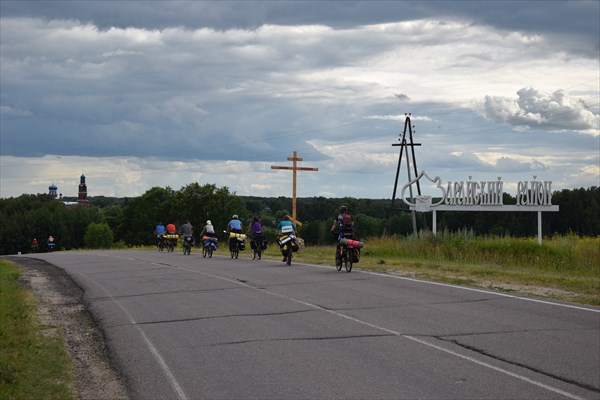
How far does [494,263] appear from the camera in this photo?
26125mm

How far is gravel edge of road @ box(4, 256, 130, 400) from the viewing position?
9.12 metres

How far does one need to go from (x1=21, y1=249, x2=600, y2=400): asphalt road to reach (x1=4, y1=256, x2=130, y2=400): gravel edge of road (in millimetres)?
231

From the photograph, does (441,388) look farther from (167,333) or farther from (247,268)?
(247,268)

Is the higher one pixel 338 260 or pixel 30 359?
pixel 338 260

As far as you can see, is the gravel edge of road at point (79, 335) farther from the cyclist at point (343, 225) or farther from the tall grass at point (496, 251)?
the tall grass at point (496, 251)

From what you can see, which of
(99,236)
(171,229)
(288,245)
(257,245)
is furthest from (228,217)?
(288,245)

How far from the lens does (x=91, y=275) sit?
2528 cm

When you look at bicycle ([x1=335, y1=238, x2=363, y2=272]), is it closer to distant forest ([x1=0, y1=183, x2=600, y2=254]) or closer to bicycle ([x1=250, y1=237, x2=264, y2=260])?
bicycle ([x1=250, y1=237, x2=264, y2=260])

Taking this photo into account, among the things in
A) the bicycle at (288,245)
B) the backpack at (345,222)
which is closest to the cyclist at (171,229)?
the bicycle at (288,245)

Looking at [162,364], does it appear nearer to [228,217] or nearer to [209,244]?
[209,244]

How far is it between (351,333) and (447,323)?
1786mm

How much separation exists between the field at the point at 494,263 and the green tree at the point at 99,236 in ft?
305

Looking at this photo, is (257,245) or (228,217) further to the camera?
(228,217)

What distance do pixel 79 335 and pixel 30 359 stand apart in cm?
238
